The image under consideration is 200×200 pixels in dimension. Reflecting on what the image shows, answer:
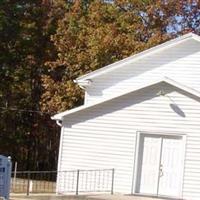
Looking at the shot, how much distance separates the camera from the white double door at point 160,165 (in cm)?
2356

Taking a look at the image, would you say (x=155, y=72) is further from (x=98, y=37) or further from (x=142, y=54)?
(x=98, y=37)

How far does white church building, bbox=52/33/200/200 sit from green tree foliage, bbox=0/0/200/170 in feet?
34.8

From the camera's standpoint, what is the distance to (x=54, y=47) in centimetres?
4262

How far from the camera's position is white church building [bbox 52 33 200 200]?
23344 millimetres

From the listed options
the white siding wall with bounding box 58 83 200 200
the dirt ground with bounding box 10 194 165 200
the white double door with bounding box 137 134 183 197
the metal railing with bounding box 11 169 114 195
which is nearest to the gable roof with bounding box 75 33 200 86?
the white siding wall with bounding box 58 83 200 200

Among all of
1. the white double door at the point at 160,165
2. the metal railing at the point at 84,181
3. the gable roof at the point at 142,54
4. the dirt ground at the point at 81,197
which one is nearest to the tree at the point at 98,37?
the gable roof at the point at 142,54

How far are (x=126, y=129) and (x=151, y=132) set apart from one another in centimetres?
98

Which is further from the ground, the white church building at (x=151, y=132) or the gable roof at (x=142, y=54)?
the gable roof at (x=142, y=54)

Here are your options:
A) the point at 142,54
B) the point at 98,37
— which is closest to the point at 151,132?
the point at 142,54

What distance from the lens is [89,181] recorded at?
981 inches

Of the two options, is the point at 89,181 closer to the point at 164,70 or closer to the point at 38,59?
the point at 164,70

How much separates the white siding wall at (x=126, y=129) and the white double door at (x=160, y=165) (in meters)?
0.33

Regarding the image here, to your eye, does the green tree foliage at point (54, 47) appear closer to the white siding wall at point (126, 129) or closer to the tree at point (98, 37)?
the tree at point (98, 37)

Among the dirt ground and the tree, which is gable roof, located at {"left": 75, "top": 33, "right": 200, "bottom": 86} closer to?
the dirt ground
